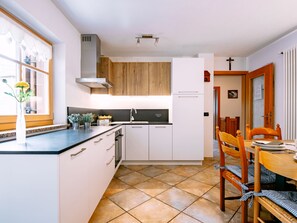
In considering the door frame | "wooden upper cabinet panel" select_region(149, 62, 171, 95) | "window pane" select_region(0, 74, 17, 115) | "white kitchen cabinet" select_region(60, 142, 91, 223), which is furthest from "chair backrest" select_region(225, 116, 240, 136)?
Result: "window pane" select_region(0, 74, 17, 115)

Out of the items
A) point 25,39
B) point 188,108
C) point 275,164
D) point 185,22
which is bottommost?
point 275,164

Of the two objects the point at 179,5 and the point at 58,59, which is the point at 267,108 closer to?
the point at 179,5

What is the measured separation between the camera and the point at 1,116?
1.49 m

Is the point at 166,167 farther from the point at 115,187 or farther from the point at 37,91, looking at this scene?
the point at 37,91

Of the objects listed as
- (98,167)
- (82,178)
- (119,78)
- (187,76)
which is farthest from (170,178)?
(119,78)

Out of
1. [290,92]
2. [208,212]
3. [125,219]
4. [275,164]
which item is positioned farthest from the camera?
[290,92]

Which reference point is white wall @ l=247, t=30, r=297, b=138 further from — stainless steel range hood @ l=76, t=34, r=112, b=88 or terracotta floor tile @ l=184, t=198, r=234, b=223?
stainless steel range hood @ l=76, t=34, r=112, b=88

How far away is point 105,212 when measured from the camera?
5.93 feet

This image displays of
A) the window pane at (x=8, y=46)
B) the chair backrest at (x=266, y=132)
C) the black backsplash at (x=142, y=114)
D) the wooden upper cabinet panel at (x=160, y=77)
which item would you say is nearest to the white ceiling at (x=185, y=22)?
the wooden upper cabinet panel at (x=160, y=77)

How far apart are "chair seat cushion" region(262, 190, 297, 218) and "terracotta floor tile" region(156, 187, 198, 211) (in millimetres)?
1009

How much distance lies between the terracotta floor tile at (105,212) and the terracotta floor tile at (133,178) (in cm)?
59

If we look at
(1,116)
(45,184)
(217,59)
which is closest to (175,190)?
(45,184)

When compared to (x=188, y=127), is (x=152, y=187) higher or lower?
lower

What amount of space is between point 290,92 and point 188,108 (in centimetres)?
173
